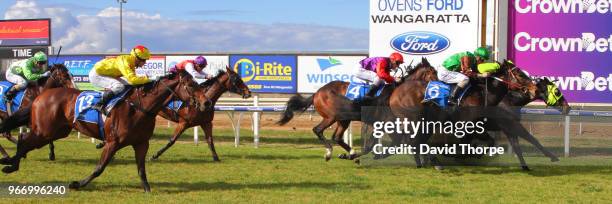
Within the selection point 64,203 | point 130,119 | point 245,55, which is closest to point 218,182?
point 130,119

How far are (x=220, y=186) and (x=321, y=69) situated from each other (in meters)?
11.6

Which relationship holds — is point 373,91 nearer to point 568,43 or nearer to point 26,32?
point 568,43

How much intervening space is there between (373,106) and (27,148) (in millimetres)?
4930

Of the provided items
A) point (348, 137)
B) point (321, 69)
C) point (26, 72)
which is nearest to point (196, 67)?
point (26, 72)

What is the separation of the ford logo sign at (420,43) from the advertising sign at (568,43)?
3.88 ft

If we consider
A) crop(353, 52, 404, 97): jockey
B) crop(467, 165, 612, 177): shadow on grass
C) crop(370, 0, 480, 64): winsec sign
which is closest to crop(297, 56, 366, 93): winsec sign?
crop(370, 0, 480, 64): winsec sign

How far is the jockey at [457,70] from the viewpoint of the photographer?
9828 millimetres

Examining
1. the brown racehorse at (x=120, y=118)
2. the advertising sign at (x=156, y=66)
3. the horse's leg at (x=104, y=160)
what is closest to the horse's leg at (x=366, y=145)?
the brown racehorse at (x=120, y=118)

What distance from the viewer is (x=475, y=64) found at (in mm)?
10258

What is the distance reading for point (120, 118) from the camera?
7758 millimetres

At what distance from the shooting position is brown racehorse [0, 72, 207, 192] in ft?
25.4

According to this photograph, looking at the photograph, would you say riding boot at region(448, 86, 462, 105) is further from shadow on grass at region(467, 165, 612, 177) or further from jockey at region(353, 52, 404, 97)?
jockey at region(353, 52, 404, 97)

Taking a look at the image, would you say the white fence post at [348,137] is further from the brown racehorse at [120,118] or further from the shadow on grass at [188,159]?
the brown racehorse at [120,118]

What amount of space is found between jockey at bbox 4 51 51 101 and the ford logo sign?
5.99 m
